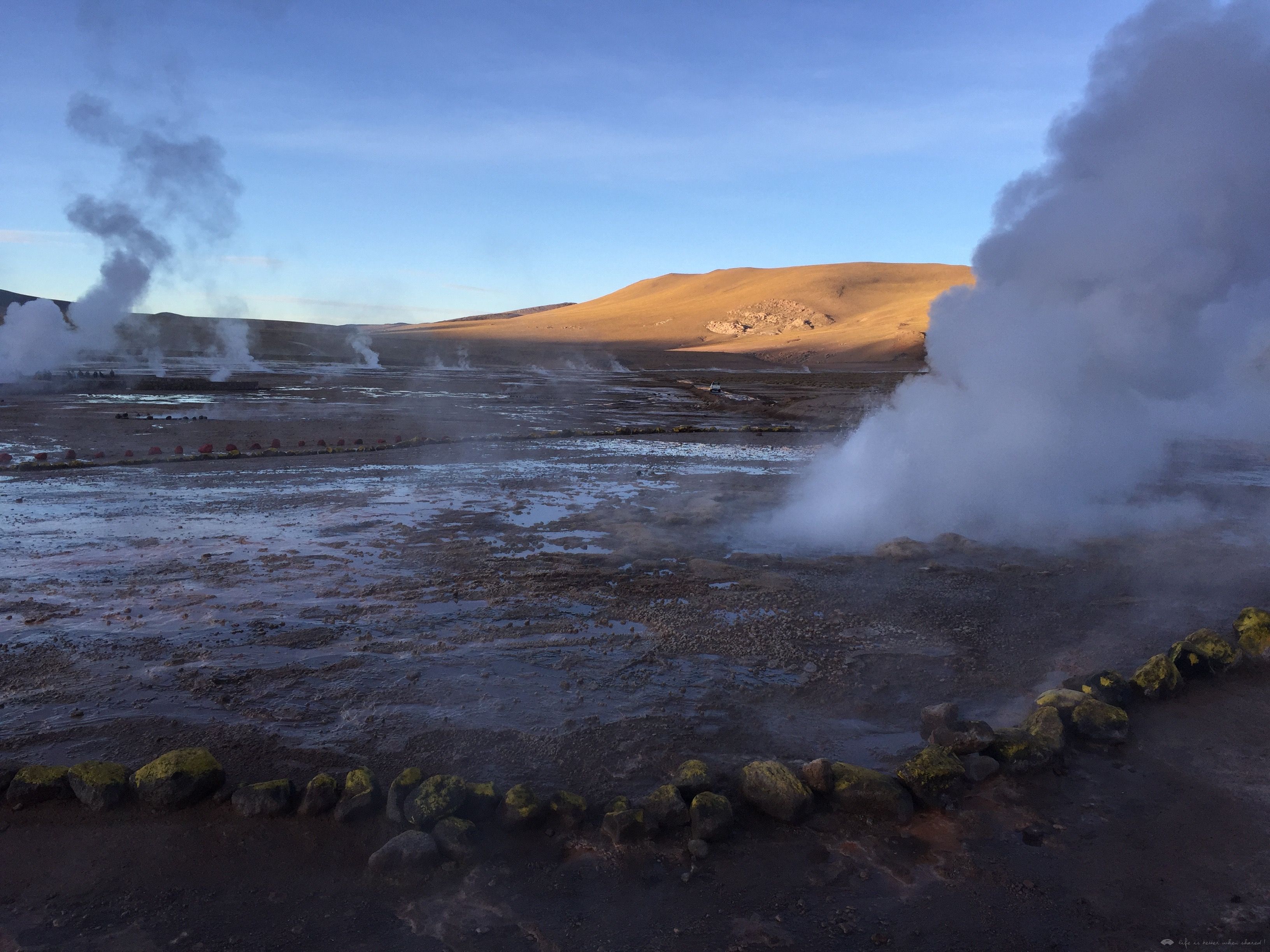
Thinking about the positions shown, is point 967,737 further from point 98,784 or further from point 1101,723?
point 98,784

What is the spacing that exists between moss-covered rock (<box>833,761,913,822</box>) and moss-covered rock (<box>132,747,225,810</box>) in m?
3.25

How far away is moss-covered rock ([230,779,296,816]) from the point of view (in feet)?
13.5

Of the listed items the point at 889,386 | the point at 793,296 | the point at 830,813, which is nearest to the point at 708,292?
the point at 793,296

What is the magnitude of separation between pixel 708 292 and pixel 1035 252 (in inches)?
4830

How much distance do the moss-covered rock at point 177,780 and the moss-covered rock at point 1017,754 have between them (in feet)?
13.8

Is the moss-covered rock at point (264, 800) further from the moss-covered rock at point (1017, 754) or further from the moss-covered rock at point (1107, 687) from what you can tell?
the moss-covered rock at point (1107, 687)

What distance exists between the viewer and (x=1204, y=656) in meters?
5.94

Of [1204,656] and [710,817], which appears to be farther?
[1204,656]

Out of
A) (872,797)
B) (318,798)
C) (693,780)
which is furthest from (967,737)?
(318,798)

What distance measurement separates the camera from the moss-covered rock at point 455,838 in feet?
12.7

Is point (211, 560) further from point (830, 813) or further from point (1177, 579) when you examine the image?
point (1177, 579)

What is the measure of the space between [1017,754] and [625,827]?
7.56 ft

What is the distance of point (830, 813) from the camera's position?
14.1 feet

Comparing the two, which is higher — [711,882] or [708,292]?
[708,292]
